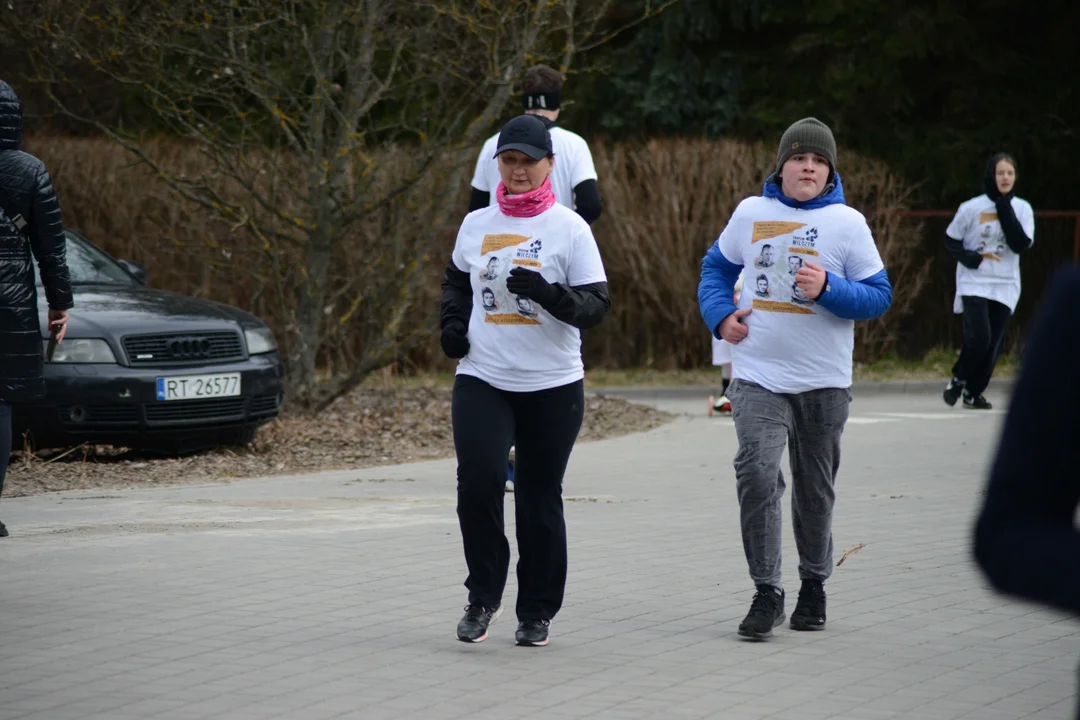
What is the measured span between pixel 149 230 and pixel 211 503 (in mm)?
10662

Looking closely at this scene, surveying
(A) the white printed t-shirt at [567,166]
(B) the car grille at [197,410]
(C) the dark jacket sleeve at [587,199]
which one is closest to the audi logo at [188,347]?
(B) the car grille at [197,410]

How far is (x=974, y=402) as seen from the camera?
51.4 ft

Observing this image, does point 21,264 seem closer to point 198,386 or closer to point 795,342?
point 198,386

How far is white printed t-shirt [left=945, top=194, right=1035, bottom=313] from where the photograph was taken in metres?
14.5

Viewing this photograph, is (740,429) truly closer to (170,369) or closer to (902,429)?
(170,369)

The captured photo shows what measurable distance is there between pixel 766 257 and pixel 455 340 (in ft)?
3.73

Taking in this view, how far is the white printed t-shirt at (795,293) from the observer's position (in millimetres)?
6008

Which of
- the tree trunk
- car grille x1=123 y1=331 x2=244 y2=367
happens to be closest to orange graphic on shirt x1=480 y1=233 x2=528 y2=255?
car grille x1=123 y1=331 x2=244 y2=367

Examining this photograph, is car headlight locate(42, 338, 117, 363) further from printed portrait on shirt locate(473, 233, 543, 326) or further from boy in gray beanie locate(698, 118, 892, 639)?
boy in gray beanie locate(698, 118, 892, 639)

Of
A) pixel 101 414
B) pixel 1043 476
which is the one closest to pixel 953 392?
pixel 101 414

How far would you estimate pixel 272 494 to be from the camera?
9.74 m

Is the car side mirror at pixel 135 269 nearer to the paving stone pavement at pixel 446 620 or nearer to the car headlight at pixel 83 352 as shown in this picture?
the car headlight at pixel 83 352

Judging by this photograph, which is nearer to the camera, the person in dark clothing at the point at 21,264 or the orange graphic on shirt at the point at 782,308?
the orange graphic on shirt at the point at 782,308

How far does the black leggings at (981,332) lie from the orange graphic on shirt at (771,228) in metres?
8.85
